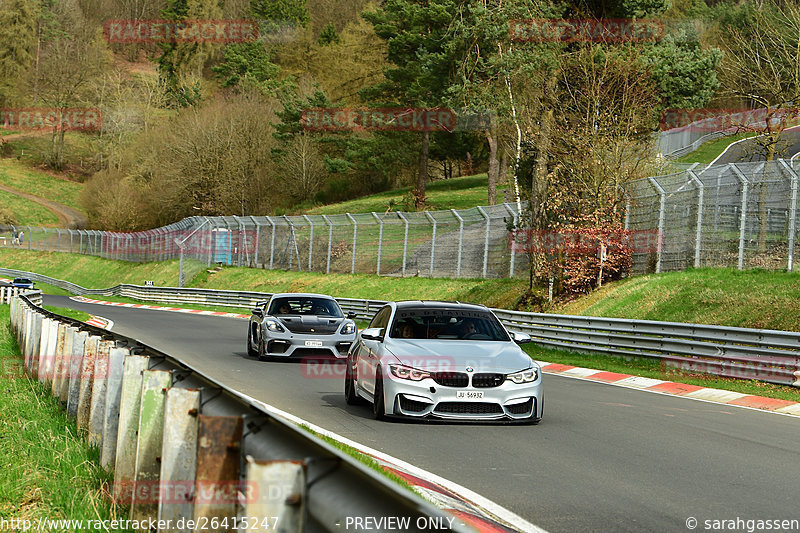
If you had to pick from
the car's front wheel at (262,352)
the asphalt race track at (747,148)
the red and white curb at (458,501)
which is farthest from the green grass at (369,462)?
the asphalt race track at (747,148)

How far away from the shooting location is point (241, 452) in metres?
3.89

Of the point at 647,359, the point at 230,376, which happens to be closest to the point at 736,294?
the point at 647,359

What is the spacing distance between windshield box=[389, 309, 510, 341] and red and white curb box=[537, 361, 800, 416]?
15.0 ft

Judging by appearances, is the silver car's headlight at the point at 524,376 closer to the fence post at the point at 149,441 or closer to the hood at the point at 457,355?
the hood at the point at 457,355

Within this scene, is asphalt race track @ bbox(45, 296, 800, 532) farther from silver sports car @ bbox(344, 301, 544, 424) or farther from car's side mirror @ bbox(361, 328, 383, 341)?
car's side mirror @ bbox(361, 328, 383, 341)

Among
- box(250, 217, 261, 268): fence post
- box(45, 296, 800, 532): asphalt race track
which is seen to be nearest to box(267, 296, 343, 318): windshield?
box(45, 296, 800, 532): asphalt race track

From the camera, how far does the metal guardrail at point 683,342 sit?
16.2 m

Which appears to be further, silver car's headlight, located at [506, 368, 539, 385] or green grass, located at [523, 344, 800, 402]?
green grass, located at [523, 344, 800, 402]

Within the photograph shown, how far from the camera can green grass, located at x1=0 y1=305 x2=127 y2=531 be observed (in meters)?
5.59

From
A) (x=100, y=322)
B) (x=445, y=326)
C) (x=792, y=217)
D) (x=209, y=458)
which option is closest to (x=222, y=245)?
(x=100, y=322)

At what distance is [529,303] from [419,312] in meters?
16.4

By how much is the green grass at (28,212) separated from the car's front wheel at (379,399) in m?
96.9

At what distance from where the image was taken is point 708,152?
61.1 metres

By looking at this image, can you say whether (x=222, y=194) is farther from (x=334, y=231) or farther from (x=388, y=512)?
(x=388, y=512)
